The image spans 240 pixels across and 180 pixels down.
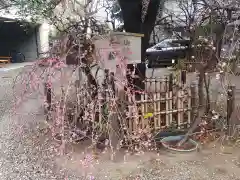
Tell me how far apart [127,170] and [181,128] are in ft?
4.66

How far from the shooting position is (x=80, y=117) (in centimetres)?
416

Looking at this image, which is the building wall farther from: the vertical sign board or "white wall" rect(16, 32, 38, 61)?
the vertical sign board

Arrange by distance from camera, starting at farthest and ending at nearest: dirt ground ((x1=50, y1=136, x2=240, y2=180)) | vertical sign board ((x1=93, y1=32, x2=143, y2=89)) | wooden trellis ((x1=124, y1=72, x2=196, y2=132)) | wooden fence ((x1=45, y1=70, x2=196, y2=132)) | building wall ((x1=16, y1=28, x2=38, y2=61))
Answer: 1. building wall ((x1=16, y1=28, x2=38, y2=61))
2. wooden trellis ((x1=124, y1=72, x2=196, y2=132))
3. wooden fence ((x1=45, y1=70, x2=196, y2=132))
4. vertical sign board ((x1=93, y1=32, x2=143, y2=89))
5. dirt ground ((x1=50, y1=136, x2=240, y2=180))

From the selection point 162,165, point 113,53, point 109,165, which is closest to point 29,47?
point 113,53

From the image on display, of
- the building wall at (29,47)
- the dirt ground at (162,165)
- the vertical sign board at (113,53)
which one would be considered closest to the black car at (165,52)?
the building wall at (29,47)

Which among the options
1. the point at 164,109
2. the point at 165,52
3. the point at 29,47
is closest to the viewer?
the point at 164,109

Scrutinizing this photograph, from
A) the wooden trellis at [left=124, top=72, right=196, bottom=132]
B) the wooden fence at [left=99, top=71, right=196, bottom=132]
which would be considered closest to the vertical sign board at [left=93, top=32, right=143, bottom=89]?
the wooden fence at [left=99, top=71, right=196, bottom=132]

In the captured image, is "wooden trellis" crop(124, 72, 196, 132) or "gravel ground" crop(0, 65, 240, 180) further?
"wooden trellis" crop(124, 72, 196, 132)

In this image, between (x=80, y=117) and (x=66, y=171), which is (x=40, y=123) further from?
(x=66, y=171)

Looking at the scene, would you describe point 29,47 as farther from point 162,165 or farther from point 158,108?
point 162,165

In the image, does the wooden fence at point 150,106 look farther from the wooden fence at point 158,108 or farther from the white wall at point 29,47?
the white wall at point 29,47

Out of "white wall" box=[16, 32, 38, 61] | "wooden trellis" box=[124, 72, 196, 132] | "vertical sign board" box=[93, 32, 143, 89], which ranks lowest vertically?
"wooden trellis" box=[124, 72, 196, 132]

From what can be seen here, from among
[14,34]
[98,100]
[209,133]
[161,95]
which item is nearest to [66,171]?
[98,100]

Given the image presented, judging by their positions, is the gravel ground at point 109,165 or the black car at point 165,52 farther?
the black car at point 165,52
